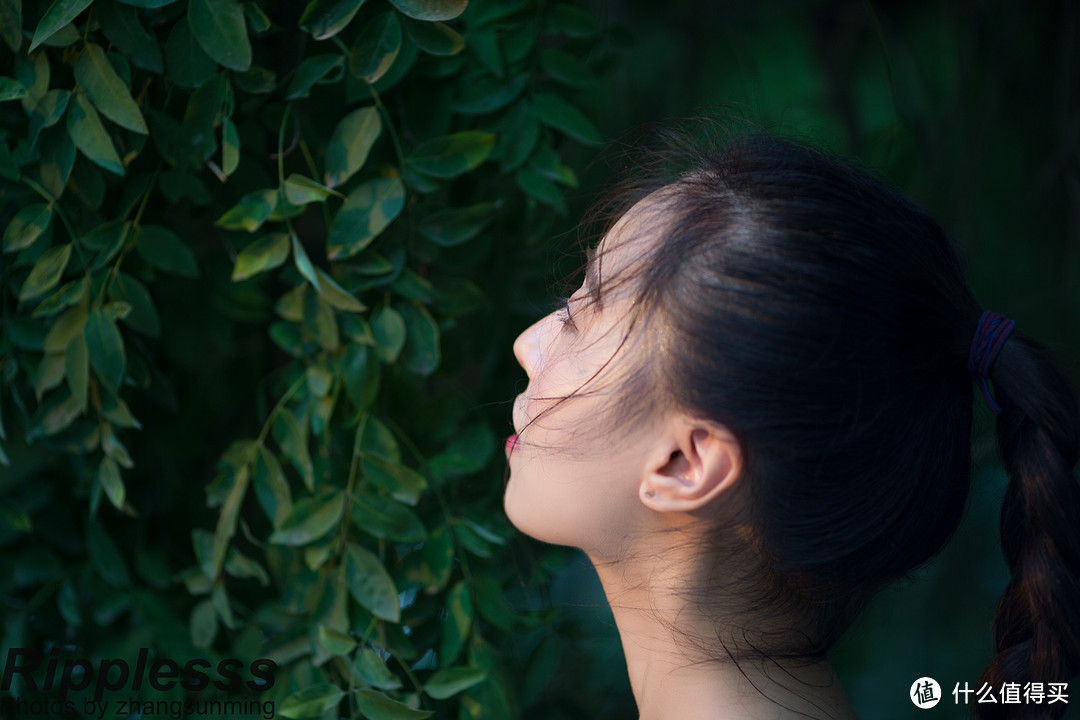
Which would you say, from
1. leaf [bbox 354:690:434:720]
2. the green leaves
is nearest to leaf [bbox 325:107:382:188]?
the green leaves

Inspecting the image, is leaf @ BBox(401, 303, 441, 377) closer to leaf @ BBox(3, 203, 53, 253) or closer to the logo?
leaf @ BBox(3, 203, 53, 253)

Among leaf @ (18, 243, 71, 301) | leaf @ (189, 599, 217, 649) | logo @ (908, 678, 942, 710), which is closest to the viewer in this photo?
leaf @ (18, 243, 71, 301)

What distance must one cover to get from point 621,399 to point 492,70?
1.08 feet

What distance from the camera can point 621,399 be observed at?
67 cm

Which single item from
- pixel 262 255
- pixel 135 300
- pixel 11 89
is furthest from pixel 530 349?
pixel 11 89

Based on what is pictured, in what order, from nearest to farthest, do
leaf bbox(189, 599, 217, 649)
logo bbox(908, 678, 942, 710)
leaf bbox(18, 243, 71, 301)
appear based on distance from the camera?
leaf bbox(18, 243, 71, 301), leaf bbox(189, 599, 217, 649), logo bbox(908, 678, 942, 710)

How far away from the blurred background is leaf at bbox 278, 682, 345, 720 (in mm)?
459

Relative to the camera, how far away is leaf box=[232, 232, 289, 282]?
0.72 metres

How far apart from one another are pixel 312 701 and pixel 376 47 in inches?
Answer: 22.1

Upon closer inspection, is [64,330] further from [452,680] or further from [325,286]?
[452,680]

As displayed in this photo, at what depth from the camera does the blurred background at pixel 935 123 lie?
116cm


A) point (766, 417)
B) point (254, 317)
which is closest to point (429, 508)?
point (254, 317)

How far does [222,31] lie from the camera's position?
0.64 m

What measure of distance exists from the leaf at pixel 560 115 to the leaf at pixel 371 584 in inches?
17.1
